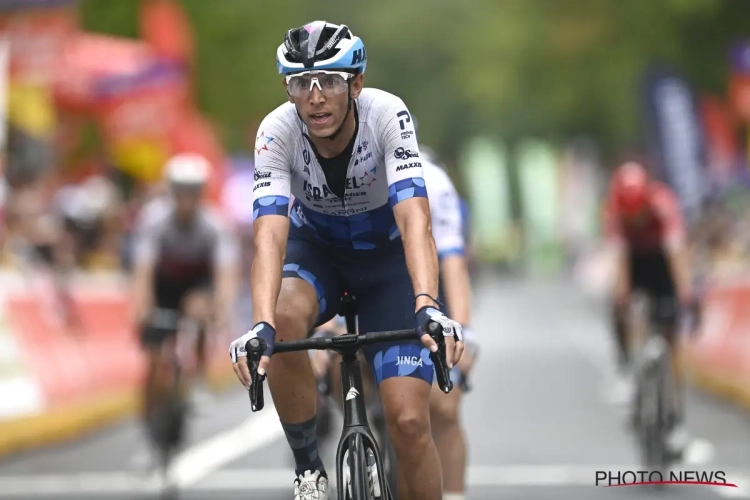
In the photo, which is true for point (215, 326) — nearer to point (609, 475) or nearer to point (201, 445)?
point (201, 445)

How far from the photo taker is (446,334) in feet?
19.4

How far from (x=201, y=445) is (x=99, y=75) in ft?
39.3

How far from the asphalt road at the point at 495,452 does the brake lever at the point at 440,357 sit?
452cm

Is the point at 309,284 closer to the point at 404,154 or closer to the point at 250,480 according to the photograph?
the point at 404,154

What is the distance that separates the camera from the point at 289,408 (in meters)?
6.46

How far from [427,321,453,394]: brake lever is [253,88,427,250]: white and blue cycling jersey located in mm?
721

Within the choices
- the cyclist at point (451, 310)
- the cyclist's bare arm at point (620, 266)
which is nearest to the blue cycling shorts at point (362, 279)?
the cyclist at point (451, 310)

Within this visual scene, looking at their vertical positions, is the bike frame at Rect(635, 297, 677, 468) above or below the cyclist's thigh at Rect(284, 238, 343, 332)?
above

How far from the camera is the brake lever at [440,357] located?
590cm

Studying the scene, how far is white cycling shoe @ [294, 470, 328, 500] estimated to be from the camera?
6.45 m

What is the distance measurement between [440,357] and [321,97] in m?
1.09

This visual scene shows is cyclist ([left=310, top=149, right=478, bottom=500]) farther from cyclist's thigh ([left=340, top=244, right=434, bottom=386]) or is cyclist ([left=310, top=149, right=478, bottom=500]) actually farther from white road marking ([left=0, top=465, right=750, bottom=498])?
white road marking ([left=0, top=465, right=750, bottom=498])

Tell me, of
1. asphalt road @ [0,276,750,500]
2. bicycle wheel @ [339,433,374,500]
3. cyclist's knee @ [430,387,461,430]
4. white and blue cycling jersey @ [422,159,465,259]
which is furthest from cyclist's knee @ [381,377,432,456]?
asphalt road @ [0,276,750,500]

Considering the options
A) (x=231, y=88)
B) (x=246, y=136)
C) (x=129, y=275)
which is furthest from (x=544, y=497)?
(x=246, y=136)
